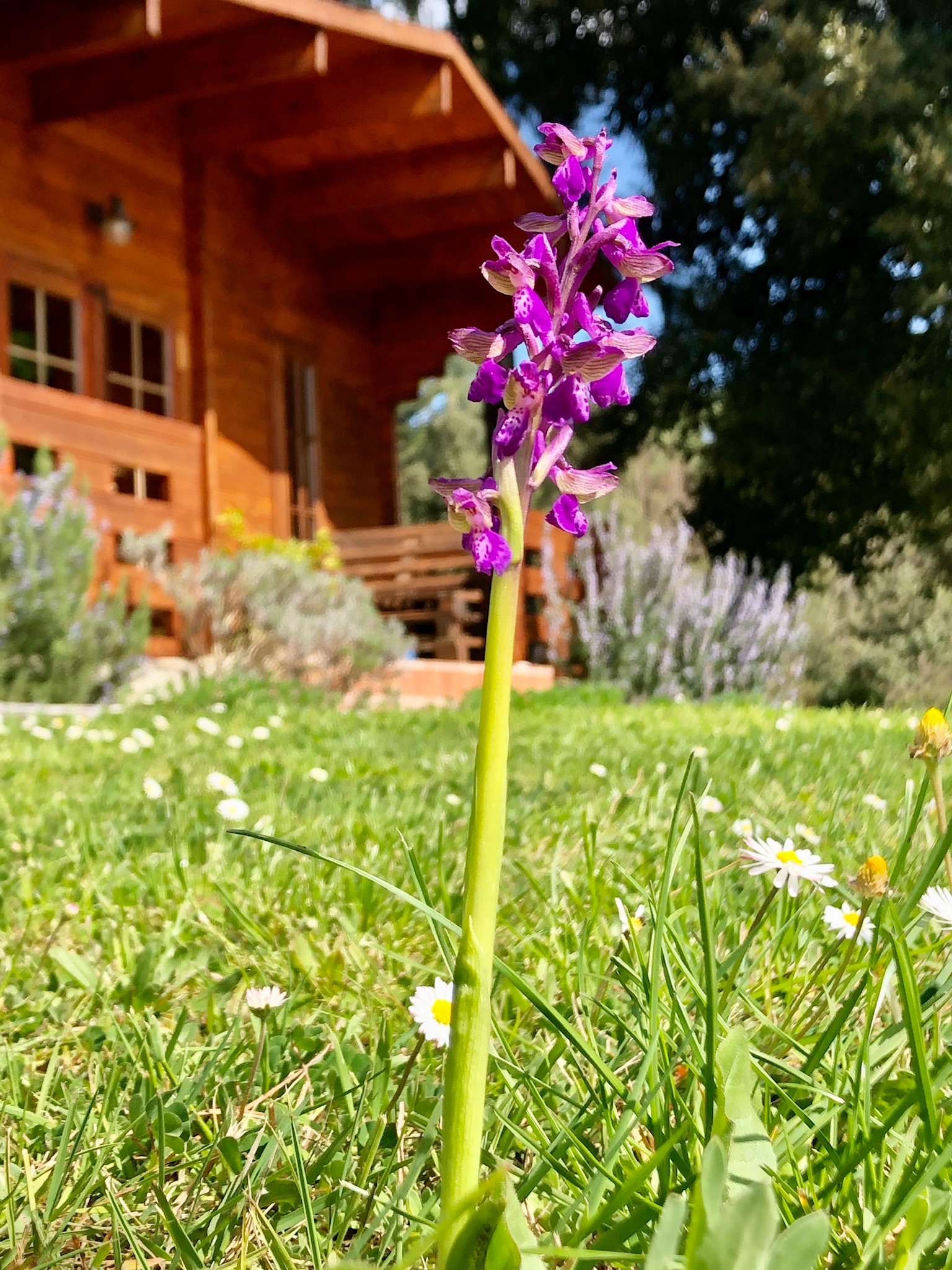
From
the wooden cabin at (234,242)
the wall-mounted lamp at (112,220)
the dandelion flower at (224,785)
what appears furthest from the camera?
the wall-mounted lamp at (112,220)

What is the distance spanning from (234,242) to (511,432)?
10.7m

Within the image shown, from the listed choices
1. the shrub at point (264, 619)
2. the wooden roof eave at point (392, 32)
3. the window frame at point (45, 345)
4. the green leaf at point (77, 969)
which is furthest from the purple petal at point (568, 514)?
the window frame at point (45, 345)

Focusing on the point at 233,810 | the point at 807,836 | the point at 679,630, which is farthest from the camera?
the point at 679,630

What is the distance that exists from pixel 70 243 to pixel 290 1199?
9.12m

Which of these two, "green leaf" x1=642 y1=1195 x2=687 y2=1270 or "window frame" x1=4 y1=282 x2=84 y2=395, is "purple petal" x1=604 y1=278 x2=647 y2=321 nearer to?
"green leaf" x1=642 y1=1195 x2=687 y2=1270

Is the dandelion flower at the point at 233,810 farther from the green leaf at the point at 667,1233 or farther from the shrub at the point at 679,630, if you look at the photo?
the shrub at the point at 679,630

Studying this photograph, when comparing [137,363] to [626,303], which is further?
[137,363]

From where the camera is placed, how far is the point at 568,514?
78 cm

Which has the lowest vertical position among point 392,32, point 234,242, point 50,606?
point 50,606

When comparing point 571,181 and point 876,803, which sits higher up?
point 571,181

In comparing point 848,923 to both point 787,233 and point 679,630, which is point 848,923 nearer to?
point 679,630

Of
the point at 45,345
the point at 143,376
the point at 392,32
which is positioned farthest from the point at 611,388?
the point at 143,376

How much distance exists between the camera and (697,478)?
556 inches

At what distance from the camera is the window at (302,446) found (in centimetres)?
1143
